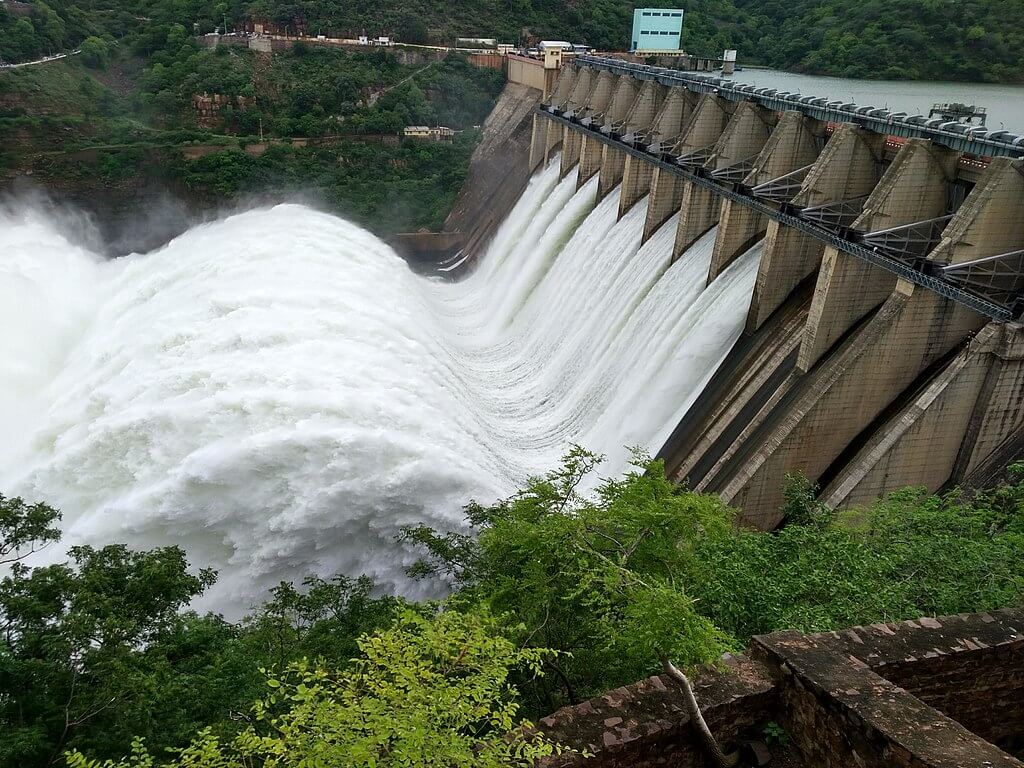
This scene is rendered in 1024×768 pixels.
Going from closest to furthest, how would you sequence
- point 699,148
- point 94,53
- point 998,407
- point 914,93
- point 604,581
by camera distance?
point 604,581
point 998,407
point 699,148
point 914,93
point 94,53

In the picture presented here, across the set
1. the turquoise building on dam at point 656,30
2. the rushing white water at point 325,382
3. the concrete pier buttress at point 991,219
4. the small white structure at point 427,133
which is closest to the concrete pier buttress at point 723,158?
the rushing white water at point 325,382

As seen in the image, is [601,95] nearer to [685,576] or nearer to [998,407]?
[998,407]

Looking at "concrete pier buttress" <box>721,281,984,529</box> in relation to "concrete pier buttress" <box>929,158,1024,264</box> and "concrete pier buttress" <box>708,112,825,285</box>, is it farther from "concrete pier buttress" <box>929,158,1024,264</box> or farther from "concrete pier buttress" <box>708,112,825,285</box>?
"concrete pier buttress" <box>708,112,825,285</box>

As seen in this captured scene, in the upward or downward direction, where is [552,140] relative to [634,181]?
upward

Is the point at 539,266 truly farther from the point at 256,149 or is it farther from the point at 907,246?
the point at 256,149

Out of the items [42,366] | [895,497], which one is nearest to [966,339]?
[895,497]

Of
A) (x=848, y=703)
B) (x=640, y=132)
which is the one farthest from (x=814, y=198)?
(x=640, y=132)

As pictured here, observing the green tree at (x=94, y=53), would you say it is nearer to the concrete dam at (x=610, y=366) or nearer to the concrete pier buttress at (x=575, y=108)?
the concrete dam at (x=610, y=366)
